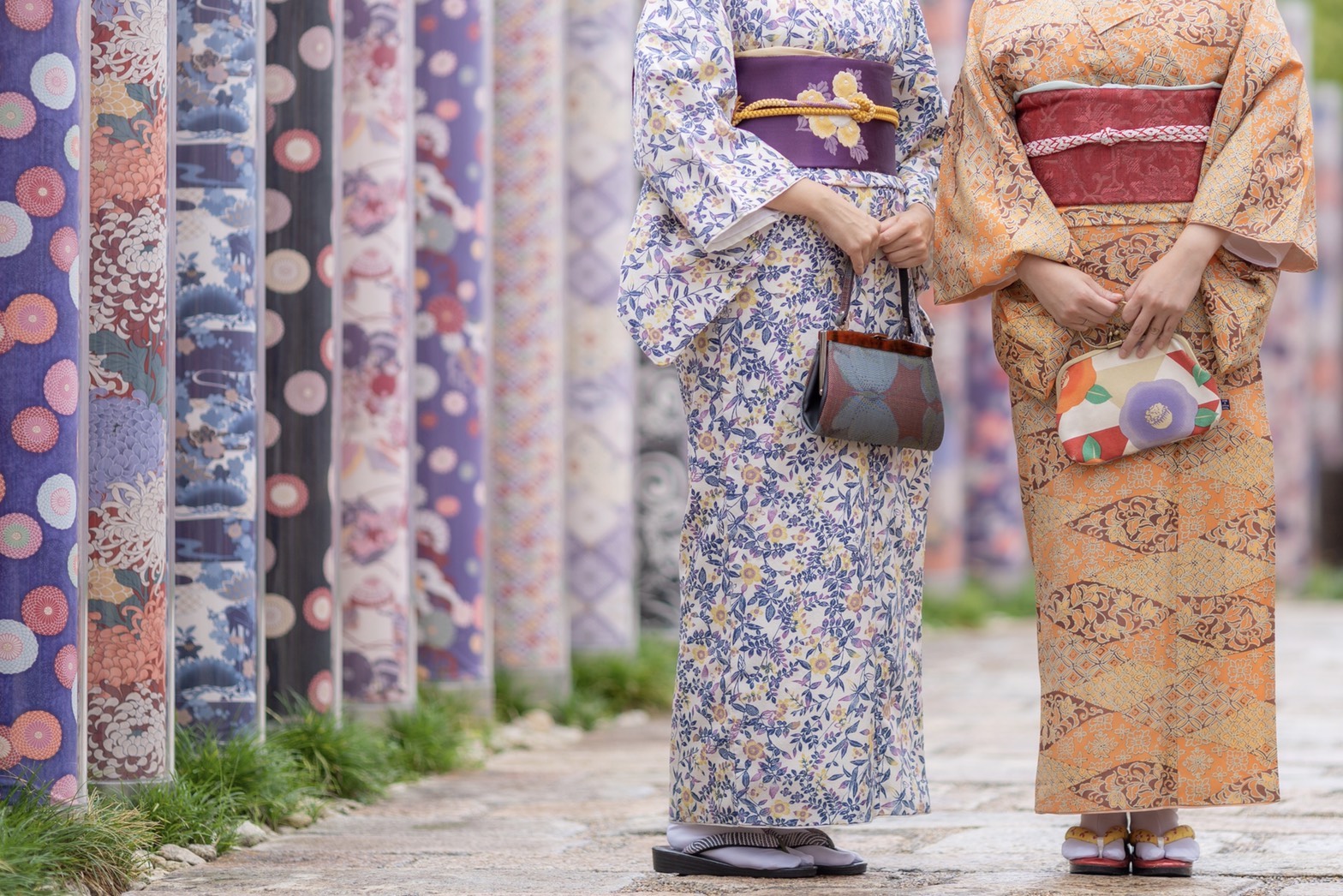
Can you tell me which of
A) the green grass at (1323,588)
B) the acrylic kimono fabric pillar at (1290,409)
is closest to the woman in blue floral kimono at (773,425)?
the green grass at (1323,588)

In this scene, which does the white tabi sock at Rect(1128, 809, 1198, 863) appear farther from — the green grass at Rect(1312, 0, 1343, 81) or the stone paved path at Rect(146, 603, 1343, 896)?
the green grass at Rect(1312, 0, 1343, 81)

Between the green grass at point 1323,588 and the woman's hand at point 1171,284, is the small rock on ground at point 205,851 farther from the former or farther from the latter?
the green grass at point 1323,588

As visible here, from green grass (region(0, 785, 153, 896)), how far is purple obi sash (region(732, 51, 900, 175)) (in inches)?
67.6

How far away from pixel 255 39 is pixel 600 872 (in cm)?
200

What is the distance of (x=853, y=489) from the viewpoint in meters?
3.49

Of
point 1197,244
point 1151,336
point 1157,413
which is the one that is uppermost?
point 1197,244

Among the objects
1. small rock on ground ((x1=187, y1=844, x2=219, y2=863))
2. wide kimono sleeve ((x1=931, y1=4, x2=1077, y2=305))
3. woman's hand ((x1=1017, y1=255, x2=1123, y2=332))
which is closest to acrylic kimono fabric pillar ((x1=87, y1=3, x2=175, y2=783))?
small rock on ground ((x1=187, y1=844, x2=219, y2=863))

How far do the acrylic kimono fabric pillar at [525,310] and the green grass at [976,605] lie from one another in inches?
177

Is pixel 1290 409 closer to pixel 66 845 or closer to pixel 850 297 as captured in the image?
pixel 850 297

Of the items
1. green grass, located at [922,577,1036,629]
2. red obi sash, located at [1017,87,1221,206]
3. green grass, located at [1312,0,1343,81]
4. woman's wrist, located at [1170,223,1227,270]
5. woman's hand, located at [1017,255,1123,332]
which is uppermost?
green grass, located at [1312,0,1343,81]

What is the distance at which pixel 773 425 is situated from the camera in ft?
11.4

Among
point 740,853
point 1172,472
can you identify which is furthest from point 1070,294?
point 740,853

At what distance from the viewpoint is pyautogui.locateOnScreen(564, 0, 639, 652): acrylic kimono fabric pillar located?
732cm

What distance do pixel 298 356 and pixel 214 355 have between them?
52 centimetres
